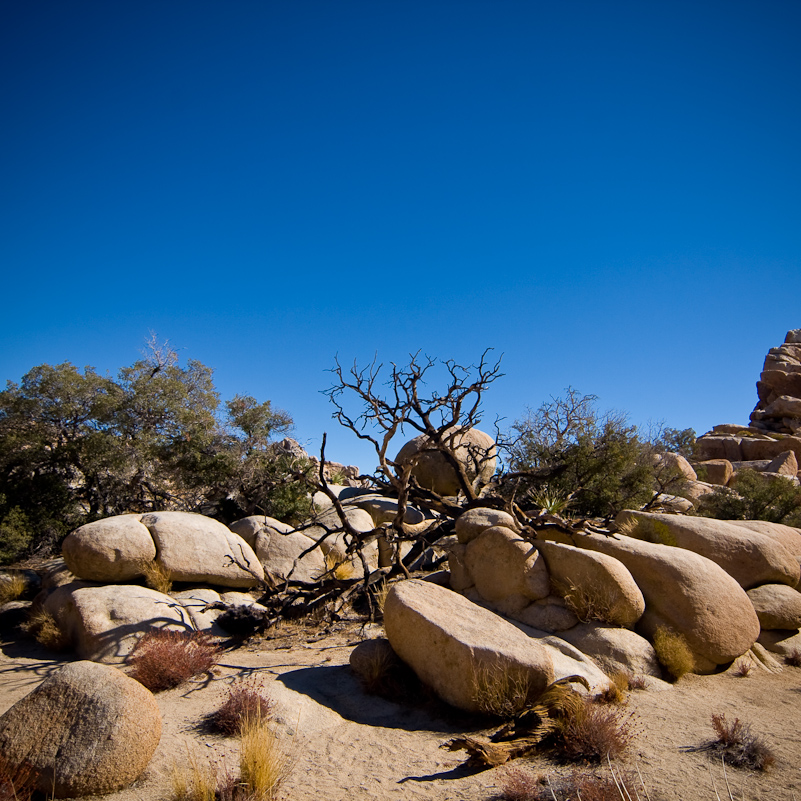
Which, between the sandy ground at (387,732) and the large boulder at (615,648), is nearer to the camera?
the sandy ground at (387,732)

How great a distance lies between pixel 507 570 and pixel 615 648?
91.0 inches

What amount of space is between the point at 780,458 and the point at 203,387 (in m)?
32.6

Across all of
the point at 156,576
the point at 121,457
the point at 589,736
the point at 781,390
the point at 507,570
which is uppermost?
the point at 781,390

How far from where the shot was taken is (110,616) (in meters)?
10.4

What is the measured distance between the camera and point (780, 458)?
32.1 m

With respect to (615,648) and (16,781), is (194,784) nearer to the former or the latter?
(16,781)

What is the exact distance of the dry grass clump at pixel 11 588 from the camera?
12.8 meters

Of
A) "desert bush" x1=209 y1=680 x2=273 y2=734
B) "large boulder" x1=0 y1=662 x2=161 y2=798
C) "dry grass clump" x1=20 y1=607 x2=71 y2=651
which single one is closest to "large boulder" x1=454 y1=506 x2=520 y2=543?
"desert bush" x1=209 y1=680 x2=273 y2=734

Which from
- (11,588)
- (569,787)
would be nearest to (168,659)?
(569,787)

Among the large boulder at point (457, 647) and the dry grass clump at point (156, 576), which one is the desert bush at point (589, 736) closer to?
the large boulder at point (457, 647)

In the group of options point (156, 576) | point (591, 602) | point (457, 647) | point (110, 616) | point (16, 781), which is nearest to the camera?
point (16, 781)

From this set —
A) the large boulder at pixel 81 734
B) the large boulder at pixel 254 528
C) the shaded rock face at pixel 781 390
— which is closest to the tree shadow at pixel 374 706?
the large boulder at pixel 81 734

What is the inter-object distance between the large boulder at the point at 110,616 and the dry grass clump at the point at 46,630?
9cm

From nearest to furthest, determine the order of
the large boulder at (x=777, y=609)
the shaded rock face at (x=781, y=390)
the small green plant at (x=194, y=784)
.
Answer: the small green plant at (x=194, y=784)
the large boulder at (x=777, y=609)
the shaded rock face at (x=781, y=390)
